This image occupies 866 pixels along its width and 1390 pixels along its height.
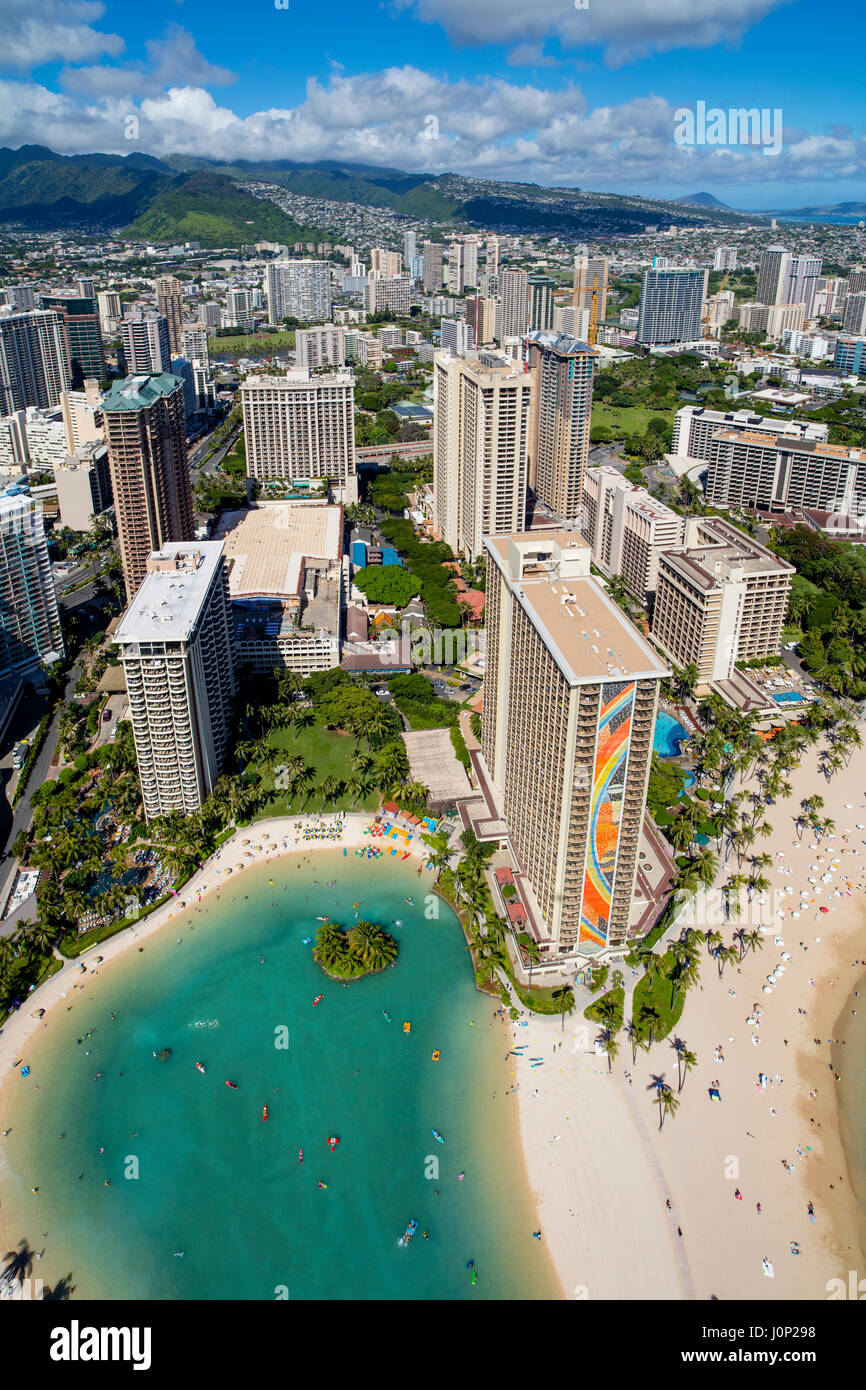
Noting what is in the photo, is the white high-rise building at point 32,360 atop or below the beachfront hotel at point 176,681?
atop

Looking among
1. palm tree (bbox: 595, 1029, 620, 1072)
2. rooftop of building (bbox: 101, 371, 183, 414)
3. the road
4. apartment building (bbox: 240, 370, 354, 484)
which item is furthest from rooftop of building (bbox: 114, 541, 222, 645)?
apartment building (bbox: 240, 370, 354, 484)

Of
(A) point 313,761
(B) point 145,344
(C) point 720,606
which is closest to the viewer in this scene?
(A) point 313,761

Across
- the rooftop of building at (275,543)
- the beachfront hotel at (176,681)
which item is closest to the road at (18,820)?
the beachfront hotel at (176,681)

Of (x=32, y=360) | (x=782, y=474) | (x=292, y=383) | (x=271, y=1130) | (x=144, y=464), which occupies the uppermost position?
(x=292, y=383)

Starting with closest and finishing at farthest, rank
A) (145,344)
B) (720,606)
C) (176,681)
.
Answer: (176,681)
(720,606)
(145,344)

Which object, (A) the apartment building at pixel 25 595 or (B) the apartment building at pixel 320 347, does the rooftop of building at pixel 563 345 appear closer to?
(B) the apartment building at pixel 320 347

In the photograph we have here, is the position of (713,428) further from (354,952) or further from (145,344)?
(354,952)

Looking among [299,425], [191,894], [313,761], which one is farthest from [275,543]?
[191,894]
